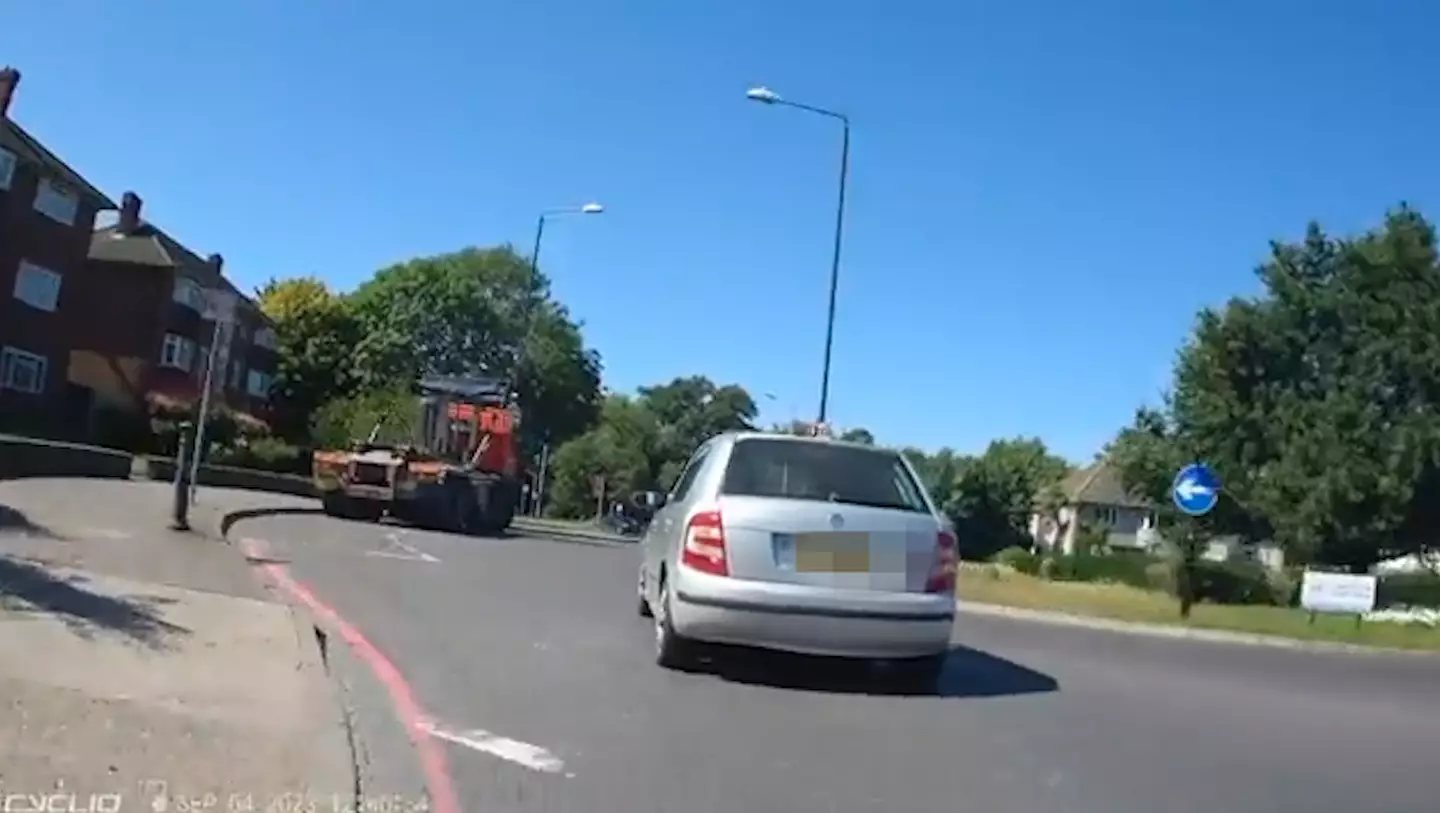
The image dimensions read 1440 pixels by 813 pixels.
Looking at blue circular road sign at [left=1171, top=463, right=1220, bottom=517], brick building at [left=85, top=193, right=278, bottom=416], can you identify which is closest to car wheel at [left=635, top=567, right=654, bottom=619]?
blue circular road sign at [left=1171, top=463, right=1220, bottom=517]

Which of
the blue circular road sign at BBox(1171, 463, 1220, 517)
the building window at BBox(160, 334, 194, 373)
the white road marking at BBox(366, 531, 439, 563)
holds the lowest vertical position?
the white road marking at BBox(366, 531, 439, 563)

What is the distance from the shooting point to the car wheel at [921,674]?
30.8ft

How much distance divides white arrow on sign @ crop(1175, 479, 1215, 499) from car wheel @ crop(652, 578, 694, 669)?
17.4 metres

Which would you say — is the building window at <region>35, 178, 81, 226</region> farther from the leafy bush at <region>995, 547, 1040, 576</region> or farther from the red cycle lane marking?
the red cycle lane marking

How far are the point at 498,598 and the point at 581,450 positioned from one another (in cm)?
7807

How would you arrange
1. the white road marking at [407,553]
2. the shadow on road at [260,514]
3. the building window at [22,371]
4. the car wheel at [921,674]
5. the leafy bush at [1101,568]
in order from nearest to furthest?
the car wheel at [921,674] < the white road marking at [407,553] < the shadow on road at [260,514] < the building window at [22,371] < the leafy bush at [1101,568]

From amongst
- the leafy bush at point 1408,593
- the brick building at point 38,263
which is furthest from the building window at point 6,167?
the leafy bush at point 1408,593

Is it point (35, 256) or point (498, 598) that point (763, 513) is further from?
point (35, 256)

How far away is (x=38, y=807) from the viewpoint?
4.76 metres

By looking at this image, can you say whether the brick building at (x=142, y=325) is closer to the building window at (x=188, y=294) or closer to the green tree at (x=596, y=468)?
the building window at (x=188, y=294)

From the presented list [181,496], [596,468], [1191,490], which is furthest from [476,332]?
[181,496]

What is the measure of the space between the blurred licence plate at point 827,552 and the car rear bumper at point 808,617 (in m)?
0.14

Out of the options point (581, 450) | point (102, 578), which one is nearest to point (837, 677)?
point (102, 578)

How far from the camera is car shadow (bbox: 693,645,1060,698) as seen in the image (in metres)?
9.41
